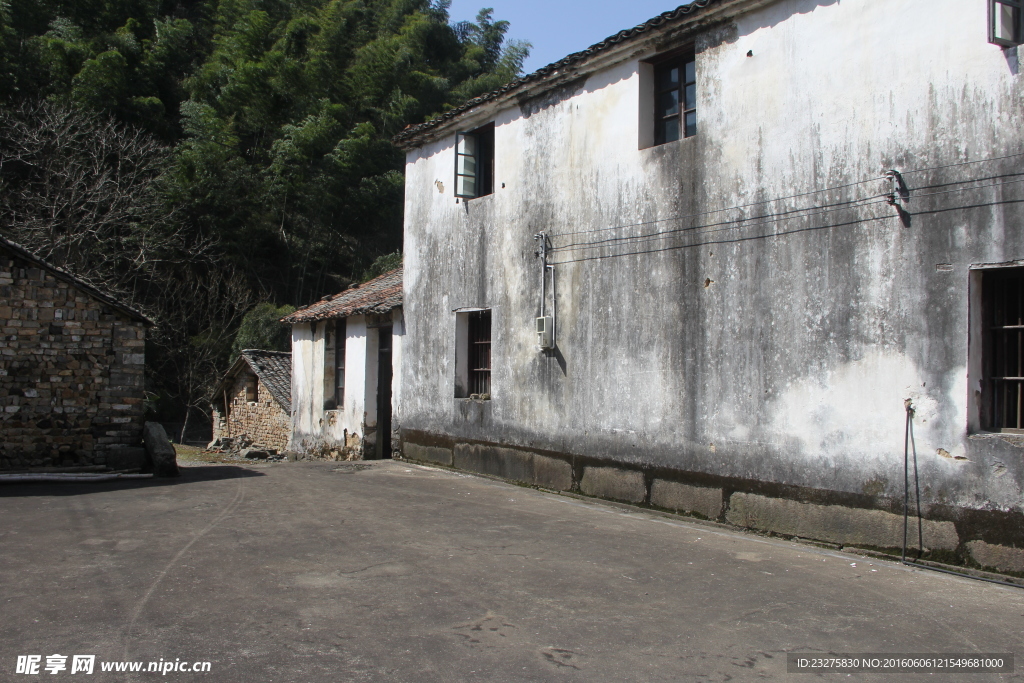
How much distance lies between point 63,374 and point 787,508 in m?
9.78

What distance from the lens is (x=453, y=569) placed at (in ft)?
20.1

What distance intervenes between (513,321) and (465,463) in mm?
2431

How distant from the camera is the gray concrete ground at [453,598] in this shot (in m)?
4.25

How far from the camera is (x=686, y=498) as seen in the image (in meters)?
8.47

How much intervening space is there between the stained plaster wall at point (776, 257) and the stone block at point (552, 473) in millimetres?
176

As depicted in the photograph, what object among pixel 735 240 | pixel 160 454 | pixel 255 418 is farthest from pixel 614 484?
pixel 255 418

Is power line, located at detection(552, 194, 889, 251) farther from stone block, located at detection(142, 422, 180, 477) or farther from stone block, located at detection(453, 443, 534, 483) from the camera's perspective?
stone block, located at detection(142, 422, 180, 477)

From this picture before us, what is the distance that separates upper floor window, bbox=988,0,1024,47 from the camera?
6062mm

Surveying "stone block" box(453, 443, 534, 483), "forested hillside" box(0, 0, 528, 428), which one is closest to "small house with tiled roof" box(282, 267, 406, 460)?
"stone block" box(453, 443, 534, 483)

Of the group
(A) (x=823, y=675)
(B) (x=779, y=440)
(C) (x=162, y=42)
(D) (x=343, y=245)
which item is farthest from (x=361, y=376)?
(C) (x=162, y=42)

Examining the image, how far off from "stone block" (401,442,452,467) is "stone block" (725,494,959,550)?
5332 mm

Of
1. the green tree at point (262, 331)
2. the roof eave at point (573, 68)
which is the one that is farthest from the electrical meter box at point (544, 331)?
the green tree at point (262, 331)

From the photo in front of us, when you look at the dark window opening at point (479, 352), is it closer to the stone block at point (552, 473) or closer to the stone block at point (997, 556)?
the stone block at point (552, 473)

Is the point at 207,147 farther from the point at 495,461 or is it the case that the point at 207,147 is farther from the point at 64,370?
the point at 495,461
